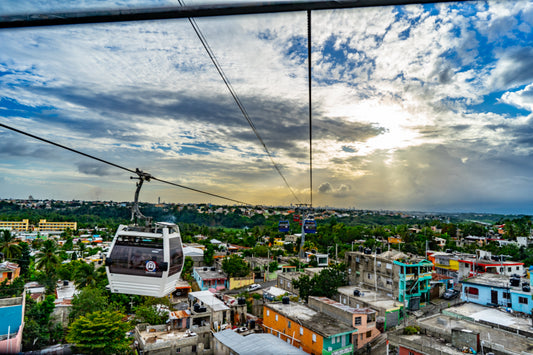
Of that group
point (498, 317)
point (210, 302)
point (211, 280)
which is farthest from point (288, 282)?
point (498, 317)

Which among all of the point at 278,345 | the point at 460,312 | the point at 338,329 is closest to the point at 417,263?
the point at 460,312

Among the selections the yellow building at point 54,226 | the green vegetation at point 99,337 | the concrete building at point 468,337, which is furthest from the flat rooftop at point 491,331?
the yellow building at point 54,226

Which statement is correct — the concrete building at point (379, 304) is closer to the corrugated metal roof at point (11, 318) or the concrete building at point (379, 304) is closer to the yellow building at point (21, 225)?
the corrugated metal roof at point (11, 318)

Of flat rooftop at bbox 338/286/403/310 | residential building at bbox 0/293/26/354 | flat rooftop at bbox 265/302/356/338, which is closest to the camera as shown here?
residential building at bbox 0/293/26/354

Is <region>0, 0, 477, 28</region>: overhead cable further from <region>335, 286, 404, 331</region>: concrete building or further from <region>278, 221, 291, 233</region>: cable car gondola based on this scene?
<region>278, 221, 291, 233</region>: cable car gondola

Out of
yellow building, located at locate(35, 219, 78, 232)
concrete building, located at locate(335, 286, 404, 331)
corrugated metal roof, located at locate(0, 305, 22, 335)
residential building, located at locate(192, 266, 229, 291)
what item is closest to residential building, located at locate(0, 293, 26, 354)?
corrugated metal roof, located at locate(0, 305, 22, 335)

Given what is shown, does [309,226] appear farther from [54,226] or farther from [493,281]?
[54,226]

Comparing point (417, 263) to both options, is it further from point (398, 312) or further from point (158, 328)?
point (158, 328)
